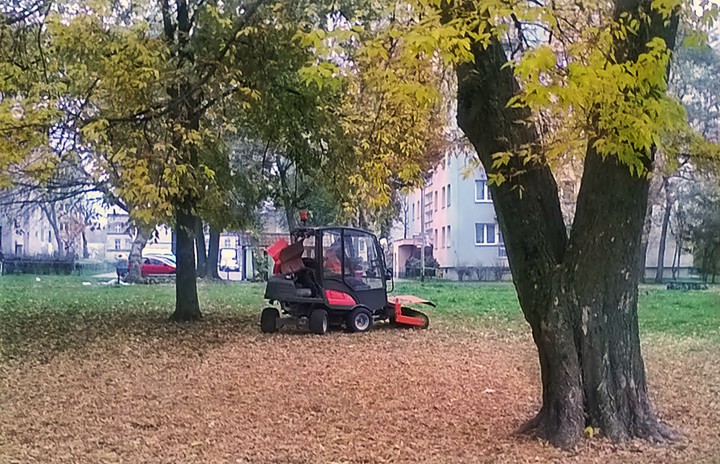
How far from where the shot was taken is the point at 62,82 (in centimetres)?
610

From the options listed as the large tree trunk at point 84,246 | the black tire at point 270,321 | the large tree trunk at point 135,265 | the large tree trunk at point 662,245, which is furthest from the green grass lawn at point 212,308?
the large tree trunk at point 135,265

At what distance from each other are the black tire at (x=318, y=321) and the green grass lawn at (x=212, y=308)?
0.93 metres

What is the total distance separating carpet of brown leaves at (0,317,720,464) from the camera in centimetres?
346

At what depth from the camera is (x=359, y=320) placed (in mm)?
8547

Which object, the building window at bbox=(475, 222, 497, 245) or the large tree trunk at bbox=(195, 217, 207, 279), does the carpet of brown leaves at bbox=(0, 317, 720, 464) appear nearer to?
the building window at bbox=(475, 222, 497, 245)

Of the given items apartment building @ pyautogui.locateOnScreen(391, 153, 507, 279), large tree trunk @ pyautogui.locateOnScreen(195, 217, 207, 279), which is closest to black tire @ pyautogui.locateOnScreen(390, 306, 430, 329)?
apartment building @ pyautogui.locateOnScreen(391, 153, 507, 279)

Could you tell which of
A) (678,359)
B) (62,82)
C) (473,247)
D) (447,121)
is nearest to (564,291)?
(447,121)

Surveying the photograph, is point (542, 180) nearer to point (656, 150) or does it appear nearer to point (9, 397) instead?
point (656, 150)

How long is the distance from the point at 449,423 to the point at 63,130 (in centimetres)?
374

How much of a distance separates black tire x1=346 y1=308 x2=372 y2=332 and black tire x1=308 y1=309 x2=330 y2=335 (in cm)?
35

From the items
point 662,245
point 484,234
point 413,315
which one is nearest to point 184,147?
point 413,315

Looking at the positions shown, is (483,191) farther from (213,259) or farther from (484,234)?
(213,259)

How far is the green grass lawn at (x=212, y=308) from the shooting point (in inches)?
316

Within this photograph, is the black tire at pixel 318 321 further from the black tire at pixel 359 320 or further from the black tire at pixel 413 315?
the black tire at pixel 413 315
